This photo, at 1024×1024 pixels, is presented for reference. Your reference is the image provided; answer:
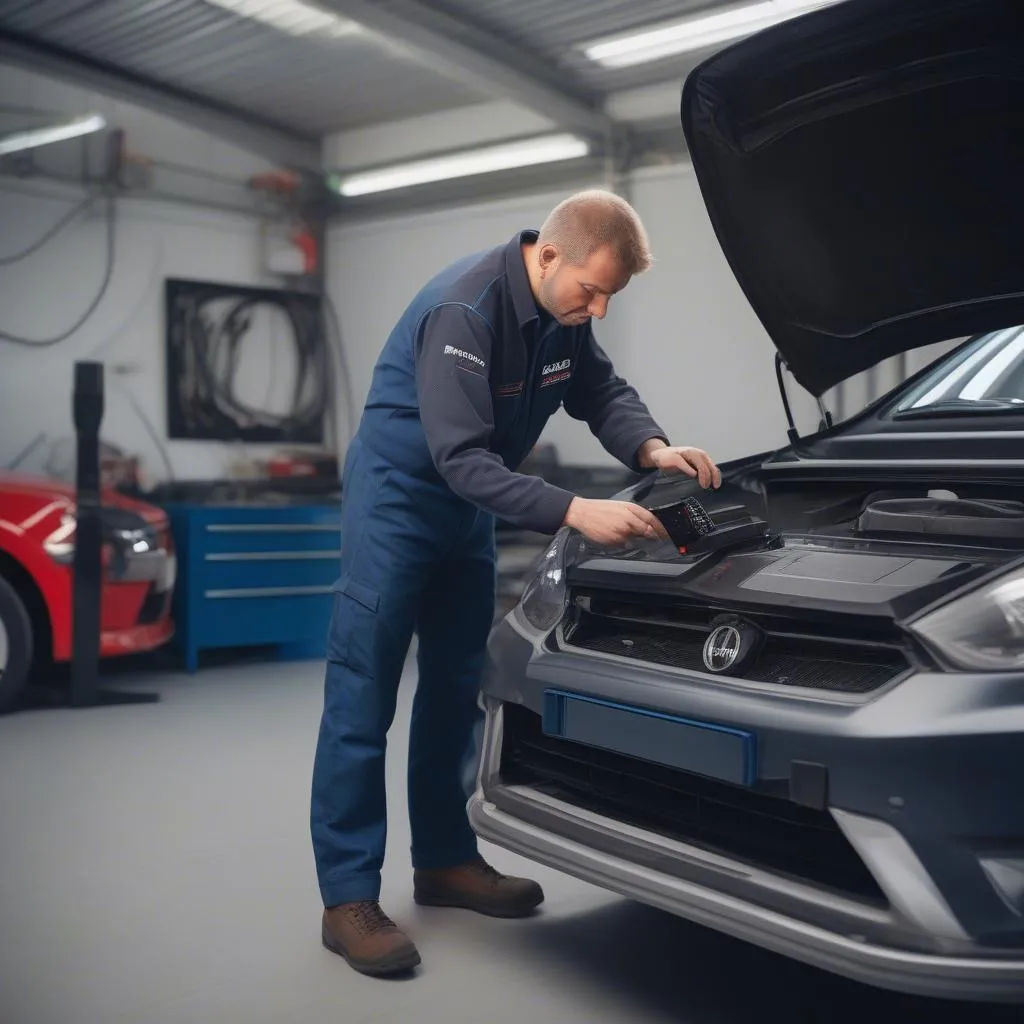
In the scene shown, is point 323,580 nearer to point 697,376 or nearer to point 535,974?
point 697,376

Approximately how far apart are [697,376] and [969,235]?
13.1 ft

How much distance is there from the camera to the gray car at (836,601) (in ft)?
4.41

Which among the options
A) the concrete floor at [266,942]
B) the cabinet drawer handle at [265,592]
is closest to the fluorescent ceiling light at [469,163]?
the cabinet drawer handle at [265,592]

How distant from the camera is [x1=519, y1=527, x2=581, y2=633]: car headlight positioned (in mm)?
1912

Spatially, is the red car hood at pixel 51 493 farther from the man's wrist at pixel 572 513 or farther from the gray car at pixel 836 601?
the man's wrist at pixel 572 513

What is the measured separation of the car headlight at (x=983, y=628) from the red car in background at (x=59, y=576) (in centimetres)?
334

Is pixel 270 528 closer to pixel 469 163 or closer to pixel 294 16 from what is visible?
pixel 294 16

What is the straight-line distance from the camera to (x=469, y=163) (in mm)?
6500

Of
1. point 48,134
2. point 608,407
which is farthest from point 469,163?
point 608,407

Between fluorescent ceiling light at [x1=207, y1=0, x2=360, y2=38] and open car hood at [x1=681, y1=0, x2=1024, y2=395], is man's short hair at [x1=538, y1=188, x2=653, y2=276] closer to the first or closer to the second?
open car hood at [x1=681, y1=0, x2=1024, y2=395]

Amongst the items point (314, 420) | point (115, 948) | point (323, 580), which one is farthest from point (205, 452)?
point (115, 948)

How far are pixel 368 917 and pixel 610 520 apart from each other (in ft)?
2.59

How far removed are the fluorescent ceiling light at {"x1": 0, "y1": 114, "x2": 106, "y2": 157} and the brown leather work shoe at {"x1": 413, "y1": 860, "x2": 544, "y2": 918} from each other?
4.77m

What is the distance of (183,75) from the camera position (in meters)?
6.25
